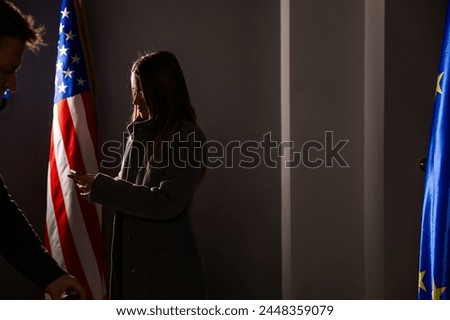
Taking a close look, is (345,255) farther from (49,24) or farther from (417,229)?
(49,24)

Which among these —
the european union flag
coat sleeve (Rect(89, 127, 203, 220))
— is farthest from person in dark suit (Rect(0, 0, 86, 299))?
the european union flag

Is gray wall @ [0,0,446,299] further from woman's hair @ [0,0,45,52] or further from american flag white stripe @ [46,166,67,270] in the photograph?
woman's hair @ [0,0,45,52]

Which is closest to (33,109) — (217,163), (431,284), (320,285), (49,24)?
(49,24)

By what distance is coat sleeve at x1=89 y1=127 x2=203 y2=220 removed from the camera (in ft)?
6.11

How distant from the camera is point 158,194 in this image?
6.12 ft

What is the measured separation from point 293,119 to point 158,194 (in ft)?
3.50

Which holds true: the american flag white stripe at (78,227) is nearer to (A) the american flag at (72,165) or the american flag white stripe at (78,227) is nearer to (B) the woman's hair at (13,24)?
(A) the american flag at (72,165)

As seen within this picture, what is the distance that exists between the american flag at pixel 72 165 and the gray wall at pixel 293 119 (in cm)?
23

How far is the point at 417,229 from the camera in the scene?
264 cm

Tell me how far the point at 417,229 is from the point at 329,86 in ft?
2.38

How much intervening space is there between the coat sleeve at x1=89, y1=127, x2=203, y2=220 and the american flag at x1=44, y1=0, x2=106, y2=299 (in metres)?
1.01

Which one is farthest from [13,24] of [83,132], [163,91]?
[83,132]

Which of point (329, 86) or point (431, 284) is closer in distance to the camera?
point (431, 284)

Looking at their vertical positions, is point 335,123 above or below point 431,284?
above
